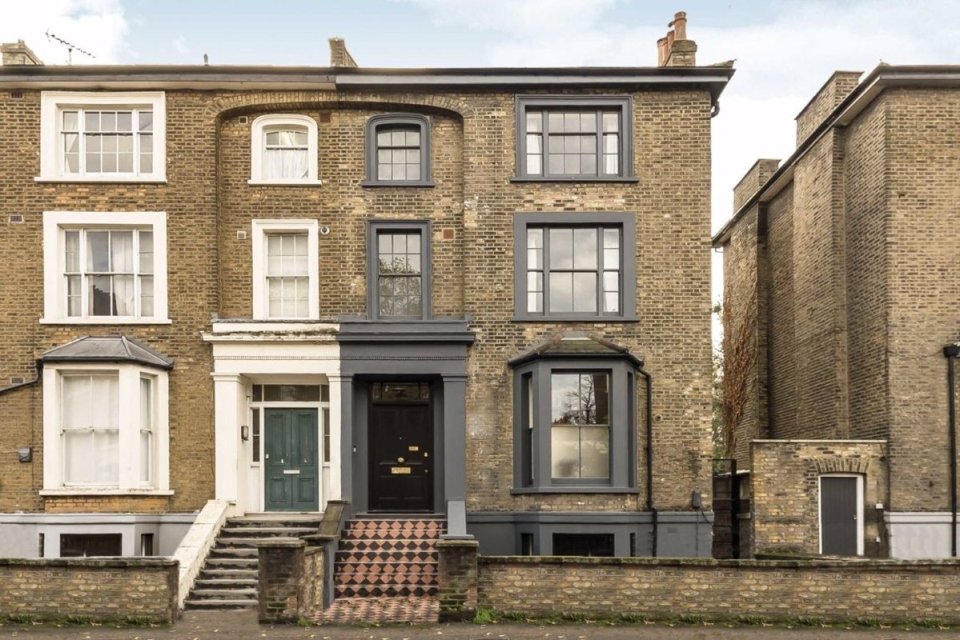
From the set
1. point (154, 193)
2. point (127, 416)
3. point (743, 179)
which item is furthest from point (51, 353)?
point (743, 179)

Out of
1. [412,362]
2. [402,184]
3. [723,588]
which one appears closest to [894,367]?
[723,588]

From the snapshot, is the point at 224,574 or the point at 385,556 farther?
the point at 385,556

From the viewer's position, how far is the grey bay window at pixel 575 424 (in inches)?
779

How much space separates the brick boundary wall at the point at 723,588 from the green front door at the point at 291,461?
6.09m

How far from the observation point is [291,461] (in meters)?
21.0

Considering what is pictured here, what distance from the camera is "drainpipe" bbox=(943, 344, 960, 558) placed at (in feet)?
65.1

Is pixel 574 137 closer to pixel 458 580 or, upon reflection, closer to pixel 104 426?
pixel 458 580

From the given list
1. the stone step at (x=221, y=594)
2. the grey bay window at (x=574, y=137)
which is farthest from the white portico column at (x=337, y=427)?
the grey bay window at (x=574, y=137)

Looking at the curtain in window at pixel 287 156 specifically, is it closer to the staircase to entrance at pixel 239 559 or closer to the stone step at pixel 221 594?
the staircase to entrance at pixel 239 559

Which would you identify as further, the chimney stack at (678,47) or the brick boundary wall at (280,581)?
the chimney stack at (678,47)

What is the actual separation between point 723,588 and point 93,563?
917 cm

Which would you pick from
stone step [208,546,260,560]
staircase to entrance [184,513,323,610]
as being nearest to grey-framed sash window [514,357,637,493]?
staircase to entrance [184,513,323,610]

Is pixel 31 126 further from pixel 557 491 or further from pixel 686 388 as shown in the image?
pixel 686 388

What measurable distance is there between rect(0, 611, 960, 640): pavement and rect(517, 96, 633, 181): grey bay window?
888cm
